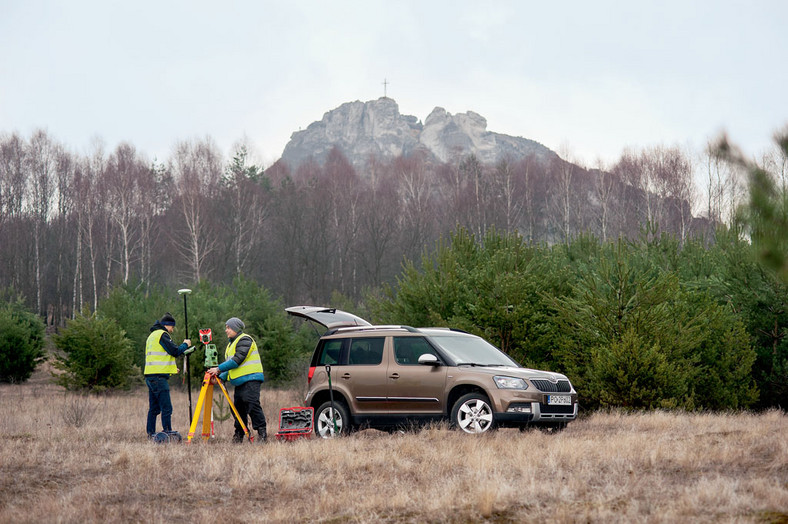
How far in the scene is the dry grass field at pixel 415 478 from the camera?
6.86 meters

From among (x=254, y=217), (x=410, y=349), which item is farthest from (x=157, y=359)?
(x=254, y=217)

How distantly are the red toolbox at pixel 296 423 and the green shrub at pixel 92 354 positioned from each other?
53.2 ft

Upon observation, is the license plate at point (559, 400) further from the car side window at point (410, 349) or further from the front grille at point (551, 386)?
the car side window at point (410, 349)

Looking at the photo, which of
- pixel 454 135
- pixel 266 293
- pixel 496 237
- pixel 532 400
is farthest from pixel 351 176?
pixel 454 135

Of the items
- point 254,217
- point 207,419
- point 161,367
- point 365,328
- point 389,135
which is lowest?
point 207,419

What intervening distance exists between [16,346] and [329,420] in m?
23.5

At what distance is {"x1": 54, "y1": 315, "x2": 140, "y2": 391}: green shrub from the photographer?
2702 centimetres

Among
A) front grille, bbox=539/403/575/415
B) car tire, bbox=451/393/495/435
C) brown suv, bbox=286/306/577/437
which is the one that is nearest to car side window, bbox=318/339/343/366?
brown suv, bbox=286/306/577/437

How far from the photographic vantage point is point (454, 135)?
12788cm

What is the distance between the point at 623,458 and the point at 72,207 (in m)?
55.5

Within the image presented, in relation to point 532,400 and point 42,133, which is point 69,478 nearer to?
point 532,400

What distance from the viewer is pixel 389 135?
131m

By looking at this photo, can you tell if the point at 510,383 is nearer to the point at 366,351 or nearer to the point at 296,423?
the point at 366,351

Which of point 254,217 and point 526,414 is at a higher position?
point 254,217
